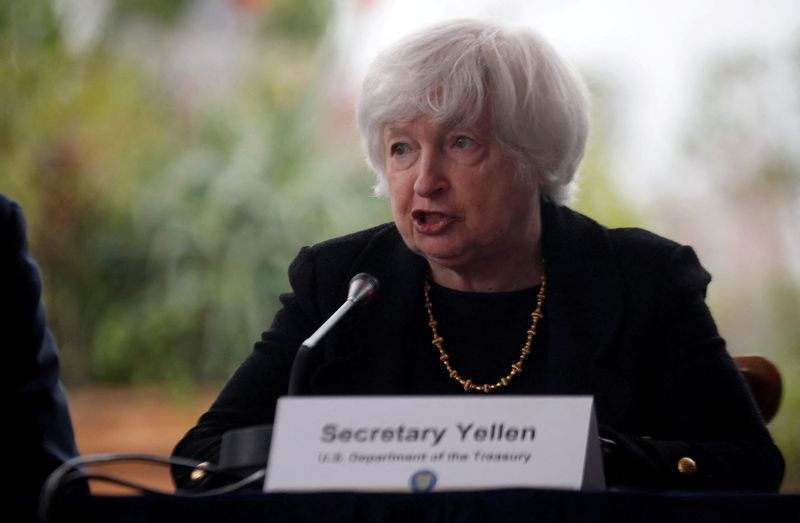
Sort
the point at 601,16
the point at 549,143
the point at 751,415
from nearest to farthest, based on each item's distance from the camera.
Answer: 1. the point at 751,415
2. the point at 549,143
3. the point at 601,16

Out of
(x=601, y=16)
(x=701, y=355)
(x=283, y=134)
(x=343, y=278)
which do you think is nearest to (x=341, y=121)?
(x=283, y=134)

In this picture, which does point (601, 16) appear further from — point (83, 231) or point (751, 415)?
point (751, 415)

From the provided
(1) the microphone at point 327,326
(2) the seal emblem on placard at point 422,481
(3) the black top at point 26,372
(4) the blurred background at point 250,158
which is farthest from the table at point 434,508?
(4) the blurred background at point 250,158

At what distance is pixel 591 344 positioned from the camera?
2.04 m

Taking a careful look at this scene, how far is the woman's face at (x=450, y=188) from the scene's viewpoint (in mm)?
2037

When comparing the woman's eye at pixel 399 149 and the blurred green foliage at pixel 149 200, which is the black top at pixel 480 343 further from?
the blurred green foliage at pixel 149 200

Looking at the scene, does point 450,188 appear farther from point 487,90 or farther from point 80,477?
point 80,477

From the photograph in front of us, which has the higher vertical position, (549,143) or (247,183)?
(549,143)

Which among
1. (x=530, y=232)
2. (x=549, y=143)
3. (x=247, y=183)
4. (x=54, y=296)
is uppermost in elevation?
(x=549, y=143)

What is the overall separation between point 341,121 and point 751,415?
2.97 metres

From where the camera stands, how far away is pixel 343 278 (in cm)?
218

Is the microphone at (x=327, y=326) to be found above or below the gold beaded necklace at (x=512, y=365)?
above

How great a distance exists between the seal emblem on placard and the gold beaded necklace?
79 centimetres

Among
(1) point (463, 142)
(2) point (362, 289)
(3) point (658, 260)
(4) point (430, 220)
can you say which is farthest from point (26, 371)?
(3) point (658, 260)
